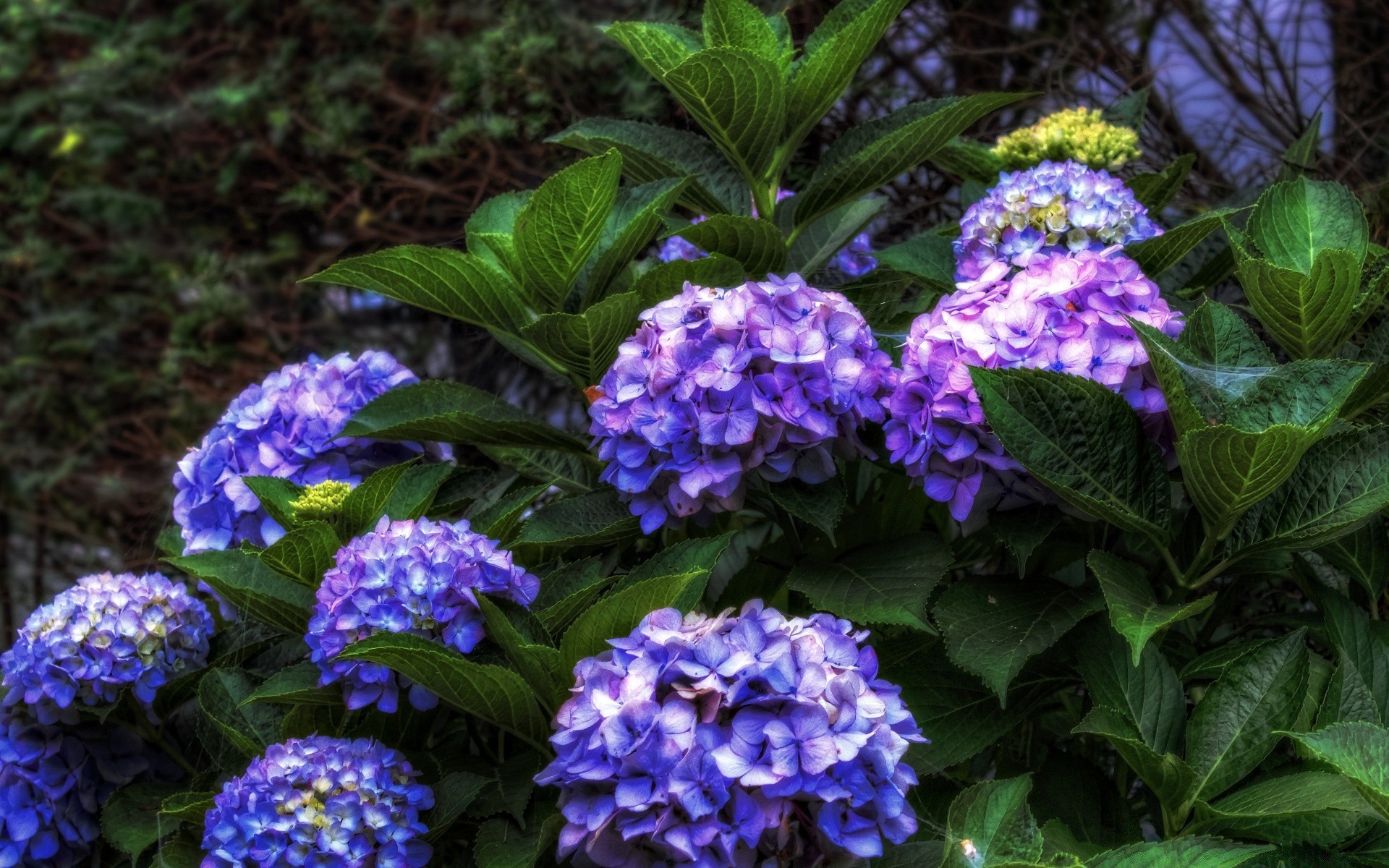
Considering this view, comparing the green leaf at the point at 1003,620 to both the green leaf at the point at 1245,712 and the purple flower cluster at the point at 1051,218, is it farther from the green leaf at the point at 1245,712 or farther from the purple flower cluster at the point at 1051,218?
the purple flower cluster at the point at 1051,218

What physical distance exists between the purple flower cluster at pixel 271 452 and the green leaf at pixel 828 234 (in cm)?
51

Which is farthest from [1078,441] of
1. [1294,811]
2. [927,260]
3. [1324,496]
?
[927,260]

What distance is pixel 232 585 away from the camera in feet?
3.50

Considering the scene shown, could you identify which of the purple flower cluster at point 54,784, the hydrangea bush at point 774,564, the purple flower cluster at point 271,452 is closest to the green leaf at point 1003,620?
the hydrangea bush at point 774,564

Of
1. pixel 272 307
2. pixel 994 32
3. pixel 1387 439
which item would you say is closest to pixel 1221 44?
pixel 994 32

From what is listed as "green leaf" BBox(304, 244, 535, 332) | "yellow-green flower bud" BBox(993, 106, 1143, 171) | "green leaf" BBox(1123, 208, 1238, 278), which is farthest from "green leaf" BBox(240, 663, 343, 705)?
"yellow-green flower bud" BBox(993, 106, 1143, 171)

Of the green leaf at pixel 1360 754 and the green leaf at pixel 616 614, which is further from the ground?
the green leaf at pixel 1360 754

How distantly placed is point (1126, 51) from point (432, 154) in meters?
1.43

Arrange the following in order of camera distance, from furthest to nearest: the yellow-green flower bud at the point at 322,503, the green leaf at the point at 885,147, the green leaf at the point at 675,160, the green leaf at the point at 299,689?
the green leaf at the point at 675,160 → the green leaf at the point at 885,147 → the yellow-green flower bud at the point at 322,503 → the green leaf at the point at 299,689

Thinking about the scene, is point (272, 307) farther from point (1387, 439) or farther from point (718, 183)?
point (1387, 439)

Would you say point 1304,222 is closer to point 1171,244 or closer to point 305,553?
point 1171,244

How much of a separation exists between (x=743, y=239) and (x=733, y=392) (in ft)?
0.90

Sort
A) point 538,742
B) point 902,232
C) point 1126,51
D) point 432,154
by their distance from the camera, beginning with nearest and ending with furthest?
point 538,742, point 902,232, point 1126,51, point 432,154

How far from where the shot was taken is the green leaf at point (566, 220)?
3.71 ft
